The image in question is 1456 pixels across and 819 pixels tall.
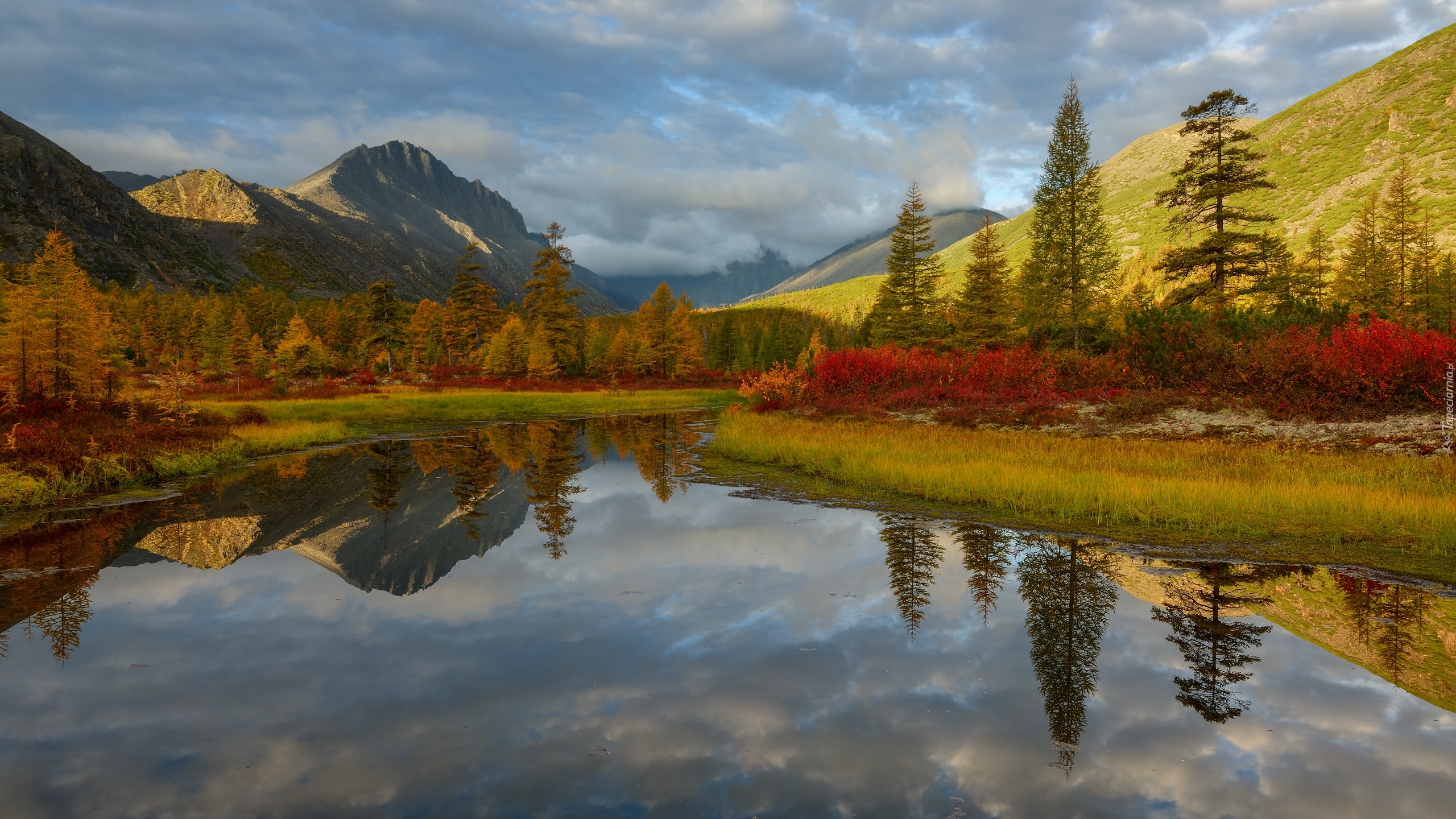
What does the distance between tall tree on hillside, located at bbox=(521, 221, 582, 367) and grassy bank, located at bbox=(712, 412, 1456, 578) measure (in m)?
52.4

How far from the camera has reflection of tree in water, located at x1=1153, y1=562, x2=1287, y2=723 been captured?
18.3 ft

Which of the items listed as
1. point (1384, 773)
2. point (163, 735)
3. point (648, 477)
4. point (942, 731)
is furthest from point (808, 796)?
point (648, 477)

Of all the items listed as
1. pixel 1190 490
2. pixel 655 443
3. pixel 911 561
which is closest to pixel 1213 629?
pixel 911 561

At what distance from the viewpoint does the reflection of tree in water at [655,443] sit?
1855cm

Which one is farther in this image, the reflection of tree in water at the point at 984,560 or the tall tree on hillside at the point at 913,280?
the tall tree on hillside at the point at 913,280

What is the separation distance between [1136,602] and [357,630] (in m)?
9.29

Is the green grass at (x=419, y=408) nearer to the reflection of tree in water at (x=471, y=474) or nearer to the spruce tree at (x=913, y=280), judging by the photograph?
the reflection of tree in water at (x=471, y=474)

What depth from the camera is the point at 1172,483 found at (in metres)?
12.3

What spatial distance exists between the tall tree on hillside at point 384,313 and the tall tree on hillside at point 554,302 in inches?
497

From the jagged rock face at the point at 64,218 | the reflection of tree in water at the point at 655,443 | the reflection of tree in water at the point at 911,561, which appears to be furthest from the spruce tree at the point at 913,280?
the jagged rock face at the point at 64,218

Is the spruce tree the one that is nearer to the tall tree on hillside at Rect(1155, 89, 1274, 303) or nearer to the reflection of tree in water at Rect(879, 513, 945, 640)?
the tall tree on hillside at Rect(1155, 89, 1274, 303)

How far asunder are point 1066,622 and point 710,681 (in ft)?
13.7

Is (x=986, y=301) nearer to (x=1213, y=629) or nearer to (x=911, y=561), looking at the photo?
(x=911, y=561)

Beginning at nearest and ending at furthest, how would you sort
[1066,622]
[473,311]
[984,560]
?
[1066,622], [984,560], [473,311]
